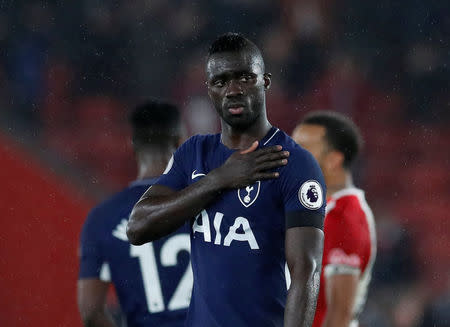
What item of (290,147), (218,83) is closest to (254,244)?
(290,147)

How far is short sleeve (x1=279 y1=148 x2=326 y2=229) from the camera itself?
253cm

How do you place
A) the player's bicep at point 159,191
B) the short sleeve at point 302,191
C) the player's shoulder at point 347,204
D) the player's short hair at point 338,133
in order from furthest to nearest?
1. the player's short hair at point 338,133
2. the player's shoulder at point 347,204
3. the player's bicep at point 159,191
4. the short sleeve at point 302,191

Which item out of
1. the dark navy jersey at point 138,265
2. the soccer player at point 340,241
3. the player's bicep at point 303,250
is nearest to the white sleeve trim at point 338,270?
the soccer player at point 340,241

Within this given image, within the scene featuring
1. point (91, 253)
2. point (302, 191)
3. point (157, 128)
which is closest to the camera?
point (302, 191)

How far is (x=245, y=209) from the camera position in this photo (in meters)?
2.63

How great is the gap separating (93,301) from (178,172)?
1.16 meters

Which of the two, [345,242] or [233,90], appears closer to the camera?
[233,90]

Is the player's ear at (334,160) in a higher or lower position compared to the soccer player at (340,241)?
higher

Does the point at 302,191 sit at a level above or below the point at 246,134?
below

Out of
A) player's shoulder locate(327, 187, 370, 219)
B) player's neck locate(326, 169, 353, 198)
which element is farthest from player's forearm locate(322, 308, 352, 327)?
player's neck locate(326, 169, 353, 198)

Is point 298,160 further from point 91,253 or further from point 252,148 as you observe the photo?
point 91,253

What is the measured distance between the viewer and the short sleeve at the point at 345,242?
4.05 metres

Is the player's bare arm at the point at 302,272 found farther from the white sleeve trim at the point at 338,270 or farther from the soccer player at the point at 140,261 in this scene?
the white sleeve trim at the point at 338,270

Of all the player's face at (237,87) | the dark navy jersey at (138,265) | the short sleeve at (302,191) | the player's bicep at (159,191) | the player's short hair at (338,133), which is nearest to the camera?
the short sleeve at (302,191)
